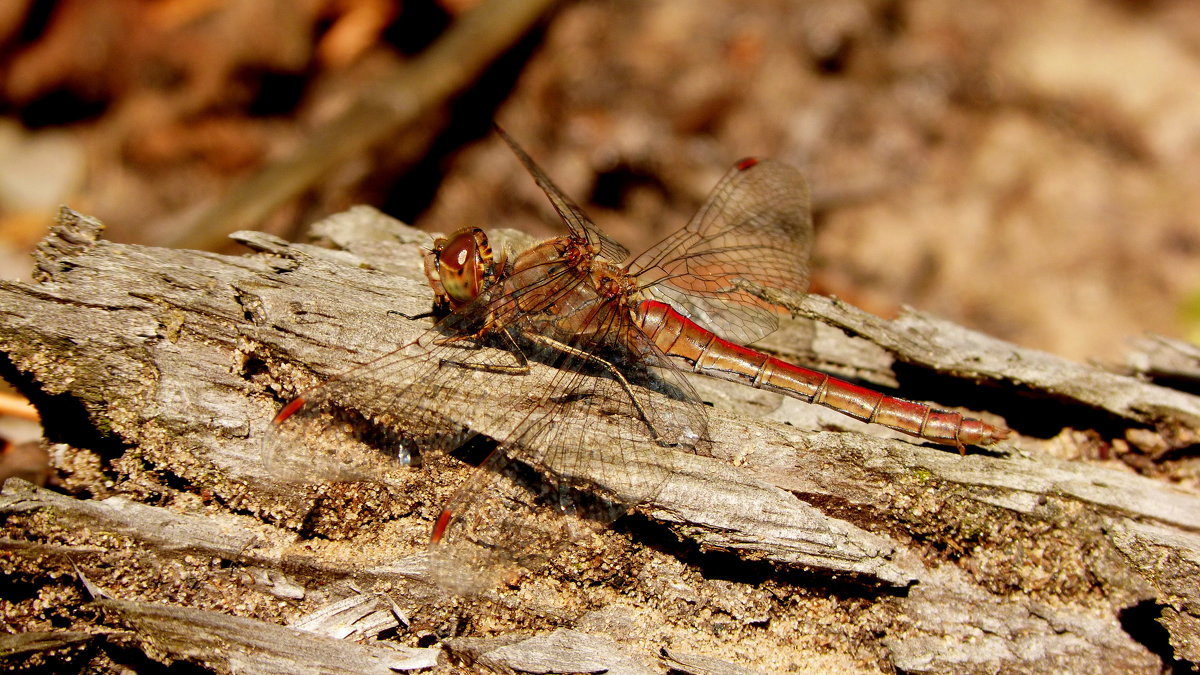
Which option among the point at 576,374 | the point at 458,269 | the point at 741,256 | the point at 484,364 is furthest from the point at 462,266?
the point at 741,256

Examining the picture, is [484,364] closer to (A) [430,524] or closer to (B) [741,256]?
(A) [430,524]

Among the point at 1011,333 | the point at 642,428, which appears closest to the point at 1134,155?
the point at 1011,333

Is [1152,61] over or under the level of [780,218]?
over

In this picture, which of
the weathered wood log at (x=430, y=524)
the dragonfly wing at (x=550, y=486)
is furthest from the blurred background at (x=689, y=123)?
the dragonfly wing at (x=550, y=486)

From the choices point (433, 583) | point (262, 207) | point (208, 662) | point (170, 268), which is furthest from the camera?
point (262, 207)

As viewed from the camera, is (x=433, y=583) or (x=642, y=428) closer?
(x=433, y=583)

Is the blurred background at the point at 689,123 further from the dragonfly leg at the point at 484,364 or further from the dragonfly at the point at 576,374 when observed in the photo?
the dragonfly leg at the point at 484,364

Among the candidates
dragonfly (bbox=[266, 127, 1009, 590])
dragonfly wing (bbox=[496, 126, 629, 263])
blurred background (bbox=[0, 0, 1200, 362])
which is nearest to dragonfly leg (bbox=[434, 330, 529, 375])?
dragonfly (bbox=[266, 127, 1009, 590])

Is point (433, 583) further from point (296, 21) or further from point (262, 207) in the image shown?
point (296, 21)
